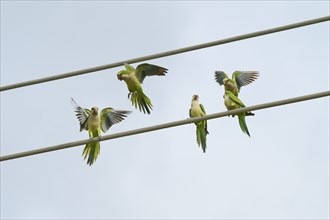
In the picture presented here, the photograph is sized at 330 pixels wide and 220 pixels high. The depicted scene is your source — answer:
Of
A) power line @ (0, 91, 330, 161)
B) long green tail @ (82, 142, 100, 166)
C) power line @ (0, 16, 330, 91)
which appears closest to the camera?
power line @ (0, 91, 330, 161)

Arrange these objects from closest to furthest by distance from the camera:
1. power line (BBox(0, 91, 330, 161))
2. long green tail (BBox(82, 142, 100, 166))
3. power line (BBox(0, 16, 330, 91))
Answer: power line (BBox(0, 91, 330, 161)) < power line (BBox(0, 16, 330, 91)) < long green tail (BBox(82, 142, 100, 166))

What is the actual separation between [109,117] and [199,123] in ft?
4.13

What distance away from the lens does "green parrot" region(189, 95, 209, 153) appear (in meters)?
12.1

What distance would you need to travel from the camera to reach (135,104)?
11.8 m

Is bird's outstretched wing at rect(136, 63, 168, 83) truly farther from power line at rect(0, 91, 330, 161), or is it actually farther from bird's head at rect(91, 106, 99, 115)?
power line at rect(0, 91, 330, 161)

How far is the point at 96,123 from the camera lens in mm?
11781

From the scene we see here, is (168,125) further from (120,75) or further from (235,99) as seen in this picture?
(235,99)

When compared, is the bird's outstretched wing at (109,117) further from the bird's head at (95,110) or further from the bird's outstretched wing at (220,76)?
the bird's outstretched wing at (220,76)

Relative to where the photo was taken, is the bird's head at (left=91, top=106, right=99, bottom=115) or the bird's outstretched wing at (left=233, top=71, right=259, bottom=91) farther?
the bird's outstretched wing at (left=233, top=71, right=259, bottom=91)

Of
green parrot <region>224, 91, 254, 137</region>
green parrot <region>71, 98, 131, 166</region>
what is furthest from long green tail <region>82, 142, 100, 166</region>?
green parrot <region>224, 91, 254, 137</region>

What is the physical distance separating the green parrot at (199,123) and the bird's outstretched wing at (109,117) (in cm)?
118

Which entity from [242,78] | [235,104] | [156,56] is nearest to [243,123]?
[235,104]

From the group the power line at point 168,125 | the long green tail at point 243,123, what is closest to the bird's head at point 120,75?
the long green tail at point 243,123

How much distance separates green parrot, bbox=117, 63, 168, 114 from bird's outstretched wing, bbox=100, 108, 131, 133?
1.06 feet
